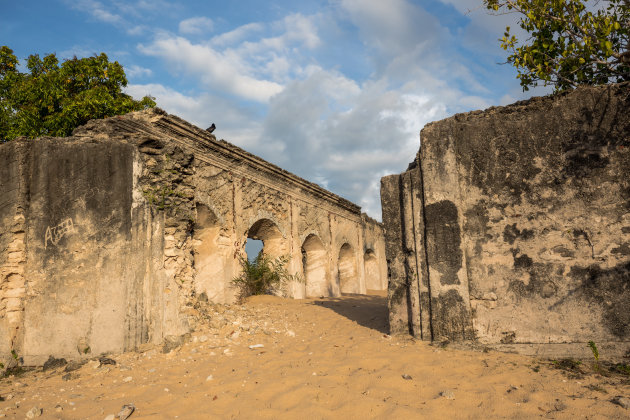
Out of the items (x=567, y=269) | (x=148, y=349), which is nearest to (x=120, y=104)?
(x=148, y=349)

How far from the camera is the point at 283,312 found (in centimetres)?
655

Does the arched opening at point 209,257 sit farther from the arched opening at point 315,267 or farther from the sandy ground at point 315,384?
the arched opening at point 315,267

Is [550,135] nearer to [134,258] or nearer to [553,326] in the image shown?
[553,326]

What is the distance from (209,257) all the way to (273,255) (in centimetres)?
270

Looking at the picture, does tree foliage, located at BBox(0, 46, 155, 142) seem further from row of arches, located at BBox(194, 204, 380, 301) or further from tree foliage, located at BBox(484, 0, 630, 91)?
tree foliage, located at BBox(484, 0, 630, 91)

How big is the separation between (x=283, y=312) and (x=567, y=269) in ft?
13.4

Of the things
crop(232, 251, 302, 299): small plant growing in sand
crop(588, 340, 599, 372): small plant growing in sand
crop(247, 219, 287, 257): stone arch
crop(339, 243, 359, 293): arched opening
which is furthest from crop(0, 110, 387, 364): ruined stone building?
crop(339, 243, 359, 293): arched opening

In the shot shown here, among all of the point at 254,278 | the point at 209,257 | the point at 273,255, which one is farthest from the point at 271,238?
the point at 209,257

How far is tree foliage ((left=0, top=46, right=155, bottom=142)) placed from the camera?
38.2 feet

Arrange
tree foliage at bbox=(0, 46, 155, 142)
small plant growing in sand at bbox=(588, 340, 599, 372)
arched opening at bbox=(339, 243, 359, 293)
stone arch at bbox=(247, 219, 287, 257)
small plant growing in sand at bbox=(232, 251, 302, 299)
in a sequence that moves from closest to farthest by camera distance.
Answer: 1. small plant growing in sand at bbox=(588, 340, 599, 372)
2. small plant growing in sand at bbox=(232, 251, 302, 299)
3. stone arch at bbox=(247, 219, 287, 257)
4. tree foliage at bbox=(0, 46, 155, 142)
5. arched opening at bbox=(339, 243, 359, 293)

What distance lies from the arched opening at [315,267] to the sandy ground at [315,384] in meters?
7.89

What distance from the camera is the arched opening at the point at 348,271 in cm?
1527

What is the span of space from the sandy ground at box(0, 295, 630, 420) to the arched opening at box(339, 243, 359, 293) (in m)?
10.3

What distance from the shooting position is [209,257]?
332 inches
